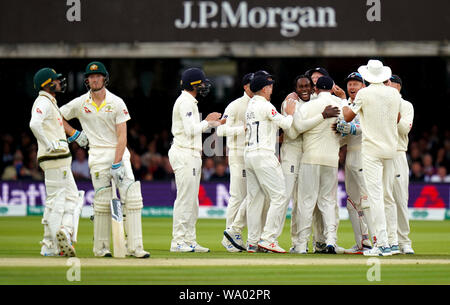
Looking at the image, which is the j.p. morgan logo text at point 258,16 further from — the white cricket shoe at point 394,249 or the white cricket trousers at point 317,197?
the white cricket shoe at point 394,249

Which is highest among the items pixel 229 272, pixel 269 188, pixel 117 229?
pixel 269 188

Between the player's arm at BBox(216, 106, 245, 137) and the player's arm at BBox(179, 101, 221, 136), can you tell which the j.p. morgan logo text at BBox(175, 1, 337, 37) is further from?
the player's arm at BBox(179, 101, 221, 136)

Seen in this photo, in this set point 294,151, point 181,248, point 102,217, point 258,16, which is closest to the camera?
point 102,217

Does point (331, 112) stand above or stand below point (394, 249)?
above

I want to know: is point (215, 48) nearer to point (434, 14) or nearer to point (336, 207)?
point (434, 14)

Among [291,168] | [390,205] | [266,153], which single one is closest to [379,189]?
[390,205]

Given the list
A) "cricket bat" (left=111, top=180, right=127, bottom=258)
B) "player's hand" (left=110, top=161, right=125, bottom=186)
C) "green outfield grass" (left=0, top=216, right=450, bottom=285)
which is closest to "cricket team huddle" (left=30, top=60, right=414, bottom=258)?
"player's hand" (left=110, top=161, right=125, bottom=186)

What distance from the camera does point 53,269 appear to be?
8156 millimetres

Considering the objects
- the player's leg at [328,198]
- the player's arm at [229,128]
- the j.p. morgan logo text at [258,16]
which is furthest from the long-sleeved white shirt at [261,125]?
the j.p. morgan logo text at [258,16]

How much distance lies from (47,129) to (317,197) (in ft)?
10.3

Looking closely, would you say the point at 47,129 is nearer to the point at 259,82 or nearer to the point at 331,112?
the point at 259,82

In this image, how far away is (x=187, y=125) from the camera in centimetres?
1007

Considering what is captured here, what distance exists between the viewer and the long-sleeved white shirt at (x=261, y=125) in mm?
9898

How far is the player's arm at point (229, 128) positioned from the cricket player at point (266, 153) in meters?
0.29
